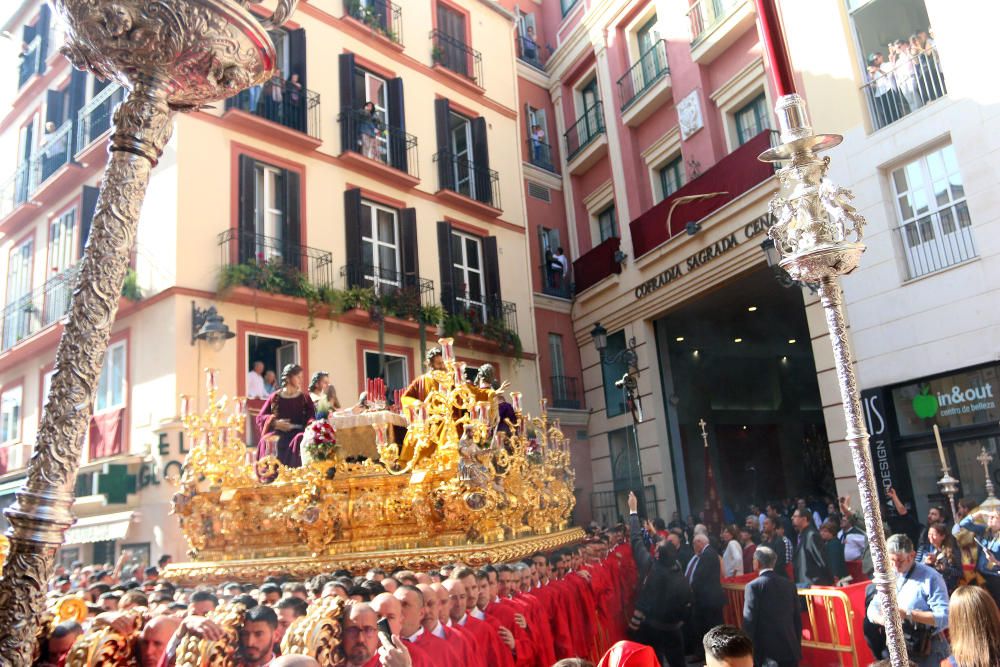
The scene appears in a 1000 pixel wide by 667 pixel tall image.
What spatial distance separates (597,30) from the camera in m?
14.8

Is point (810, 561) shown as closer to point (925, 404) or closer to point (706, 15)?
point (925, 404)

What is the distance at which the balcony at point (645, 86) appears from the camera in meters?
13.1

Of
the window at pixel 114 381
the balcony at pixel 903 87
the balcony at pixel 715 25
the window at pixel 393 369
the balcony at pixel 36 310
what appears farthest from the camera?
the window at pixel 393 369

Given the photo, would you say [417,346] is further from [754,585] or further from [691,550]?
[754,585]

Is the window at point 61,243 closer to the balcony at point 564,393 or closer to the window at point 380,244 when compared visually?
the window at point 380,244

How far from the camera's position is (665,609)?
596 cm

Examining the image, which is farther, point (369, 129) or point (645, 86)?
point (645, 86)

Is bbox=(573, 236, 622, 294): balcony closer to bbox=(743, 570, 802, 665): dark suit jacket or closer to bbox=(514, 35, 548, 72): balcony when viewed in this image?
bbox=(514, 35, 548, 72): balcony

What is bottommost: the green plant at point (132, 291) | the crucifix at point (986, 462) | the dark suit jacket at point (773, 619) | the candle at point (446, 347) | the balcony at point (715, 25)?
the dark suit jacket at point (773, 619)

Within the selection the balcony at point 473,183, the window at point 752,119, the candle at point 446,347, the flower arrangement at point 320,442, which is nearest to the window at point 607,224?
the balcony at point 473,183

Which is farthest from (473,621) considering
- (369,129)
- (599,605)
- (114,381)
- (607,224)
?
(607,224)

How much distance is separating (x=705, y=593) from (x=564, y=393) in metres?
8.60

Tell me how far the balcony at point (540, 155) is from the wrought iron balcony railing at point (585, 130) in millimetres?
394

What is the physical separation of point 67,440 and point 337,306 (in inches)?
363
